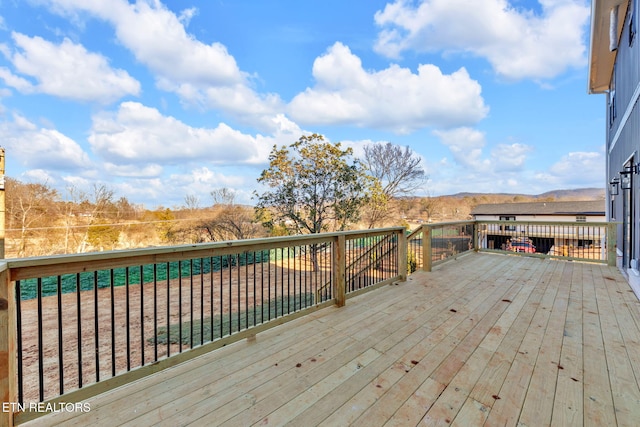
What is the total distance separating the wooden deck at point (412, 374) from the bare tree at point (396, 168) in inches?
509

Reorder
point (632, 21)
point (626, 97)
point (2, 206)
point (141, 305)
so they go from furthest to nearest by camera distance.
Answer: point (626, 97) → point (632, 21) → point (2, 206) → point (141, 305)

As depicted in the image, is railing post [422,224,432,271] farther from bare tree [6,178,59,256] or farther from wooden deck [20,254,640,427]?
bare tree [6,178,59,256]

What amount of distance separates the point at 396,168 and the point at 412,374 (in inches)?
594

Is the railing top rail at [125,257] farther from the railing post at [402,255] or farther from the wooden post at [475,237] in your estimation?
the wooden post at [475,237]

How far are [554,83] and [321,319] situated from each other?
13742 mm

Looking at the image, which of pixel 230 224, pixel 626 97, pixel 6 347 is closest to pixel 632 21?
pixel 626 97

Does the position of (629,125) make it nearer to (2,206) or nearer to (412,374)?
(412,374)

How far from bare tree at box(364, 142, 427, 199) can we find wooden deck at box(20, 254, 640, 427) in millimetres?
12932

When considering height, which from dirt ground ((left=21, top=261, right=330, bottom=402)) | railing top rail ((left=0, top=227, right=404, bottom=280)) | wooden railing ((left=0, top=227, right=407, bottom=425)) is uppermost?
railing top rail ((left=0, top=227, right=404, bottom=280))

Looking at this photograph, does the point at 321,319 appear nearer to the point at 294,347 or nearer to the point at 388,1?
the point at 294,347

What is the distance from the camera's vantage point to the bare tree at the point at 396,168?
52.1 feet

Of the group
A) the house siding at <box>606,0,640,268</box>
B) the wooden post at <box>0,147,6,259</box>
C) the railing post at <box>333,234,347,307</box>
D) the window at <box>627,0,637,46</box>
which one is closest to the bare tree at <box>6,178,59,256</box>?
the wooden post at <box>0,147,6,259</box>

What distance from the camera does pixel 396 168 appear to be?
52.4 feet

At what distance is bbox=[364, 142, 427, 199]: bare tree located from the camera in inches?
625
